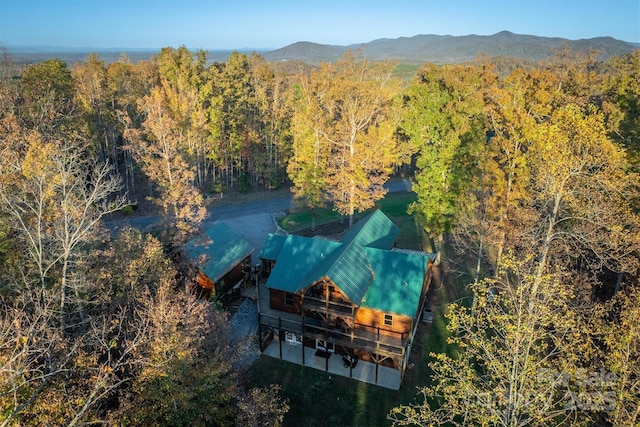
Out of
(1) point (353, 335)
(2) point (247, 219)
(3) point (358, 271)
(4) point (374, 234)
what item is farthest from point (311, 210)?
(1) point (353, 335)

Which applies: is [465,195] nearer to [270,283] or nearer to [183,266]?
[270,283]

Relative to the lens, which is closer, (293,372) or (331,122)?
(293,372)

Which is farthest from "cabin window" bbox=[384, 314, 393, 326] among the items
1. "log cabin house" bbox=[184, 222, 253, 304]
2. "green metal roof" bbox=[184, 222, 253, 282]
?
"green metal roof" bbox=[184, 222, 253, 282]

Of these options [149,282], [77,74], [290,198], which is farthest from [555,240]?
[77,74]

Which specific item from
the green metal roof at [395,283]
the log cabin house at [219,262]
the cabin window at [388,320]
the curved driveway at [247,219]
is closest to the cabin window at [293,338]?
the green metal roof at [395,283]

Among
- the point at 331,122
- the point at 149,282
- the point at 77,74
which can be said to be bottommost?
the point at 149,282

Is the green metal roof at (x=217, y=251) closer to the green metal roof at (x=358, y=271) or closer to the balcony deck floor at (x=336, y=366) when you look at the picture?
the green metal roof at (x=358, y=271)

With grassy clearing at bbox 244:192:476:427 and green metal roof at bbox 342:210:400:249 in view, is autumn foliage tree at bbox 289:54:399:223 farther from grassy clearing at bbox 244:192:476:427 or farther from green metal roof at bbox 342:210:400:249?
grassy clearing at bbox 244:192:476:427
